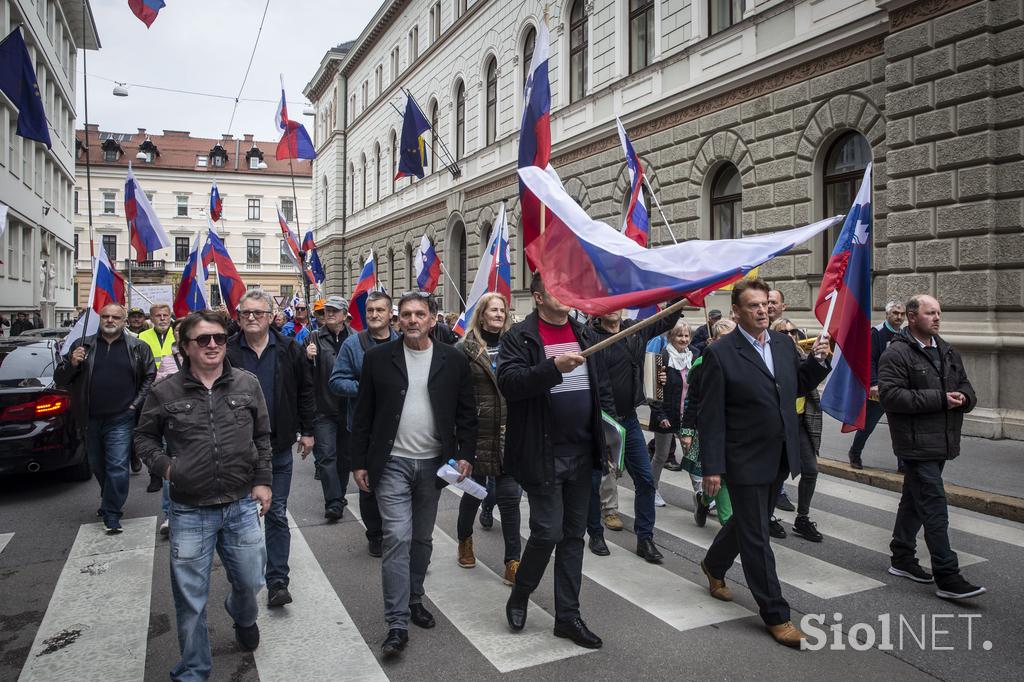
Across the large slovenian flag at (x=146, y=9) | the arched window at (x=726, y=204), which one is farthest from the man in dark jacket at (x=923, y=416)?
the large slovenian flag at (x=146, y=9)

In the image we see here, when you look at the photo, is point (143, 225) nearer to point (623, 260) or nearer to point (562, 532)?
point (562, 532)

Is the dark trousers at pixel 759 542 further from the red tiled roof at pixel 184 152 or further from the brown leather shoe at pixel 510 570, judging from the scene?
the red tiled roof at pixel 184 152

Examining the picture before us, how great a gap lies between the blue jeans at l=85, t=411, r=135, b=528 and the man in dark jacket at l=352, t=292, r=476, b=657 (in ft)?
10.7

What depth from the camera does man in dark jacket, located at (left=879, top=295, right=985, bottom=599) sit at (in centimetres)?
479

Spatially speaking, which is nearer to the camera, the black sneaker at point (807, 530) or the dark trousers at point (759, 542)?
the dark trousers at point (759, 542)

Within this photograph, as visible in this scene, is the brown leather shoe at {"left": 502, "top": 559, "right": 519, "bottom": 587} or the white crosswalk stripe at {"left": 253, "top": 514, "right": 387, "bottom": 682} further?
the brown leather shoe at {"left": 502, "top": 559, "right": 519, "bottom": 587}

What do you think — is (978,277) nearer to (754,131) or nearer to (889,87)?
(889,87)

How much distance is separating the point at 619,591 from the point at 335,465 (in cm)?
309

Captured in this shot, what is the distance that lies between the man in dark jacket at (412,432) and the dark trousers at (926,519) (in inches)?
117

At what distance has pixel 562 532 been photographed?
4145 millimetres

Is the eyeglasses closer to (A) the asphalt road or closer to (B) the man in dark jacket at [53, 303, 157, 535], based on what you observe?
(A) the asphalt road

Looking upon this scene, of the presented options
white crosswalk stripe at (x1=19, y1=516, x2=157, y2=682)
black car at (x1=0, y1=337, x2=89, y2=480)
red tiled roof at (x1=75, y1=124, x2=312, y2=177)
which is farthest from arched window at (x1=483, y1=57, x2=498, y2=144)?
red tiled roof at (x1=75, y1=124, x2=312, y2=177)

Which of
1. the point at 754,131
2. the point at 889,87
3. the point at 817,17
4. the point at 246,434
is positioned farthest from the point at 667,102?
the point at 246,434

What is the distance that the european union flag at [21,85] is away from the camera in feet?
29.9
